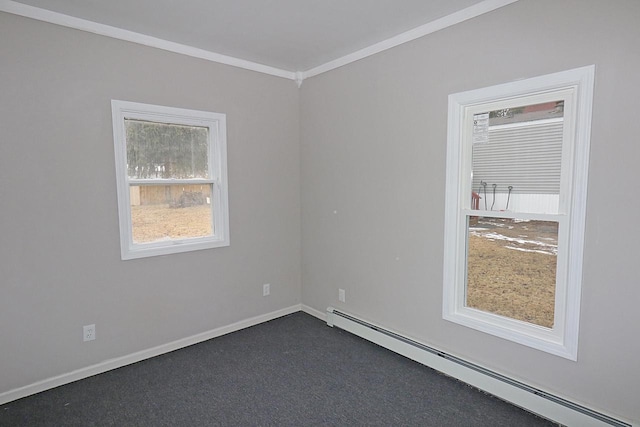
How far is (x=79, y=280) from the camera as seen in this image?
266 centimetres

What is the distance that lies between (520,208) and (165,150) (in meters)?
2.80

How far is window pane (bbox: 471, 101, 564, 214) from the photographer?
2.22 m

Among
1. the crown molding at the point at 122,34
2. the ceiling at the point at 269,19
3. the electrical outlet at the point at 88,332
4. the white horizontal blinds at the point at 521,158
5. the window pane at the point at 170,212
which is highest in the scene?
the ceiling at the point at 269,19

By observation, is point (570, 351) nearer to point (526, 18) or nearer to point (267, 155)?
point (526, 18)

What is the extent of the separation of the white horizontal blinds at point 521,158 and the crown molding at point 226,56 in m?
0.80

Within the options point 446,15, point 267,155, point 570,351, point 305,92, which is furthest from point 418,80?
point 570,351

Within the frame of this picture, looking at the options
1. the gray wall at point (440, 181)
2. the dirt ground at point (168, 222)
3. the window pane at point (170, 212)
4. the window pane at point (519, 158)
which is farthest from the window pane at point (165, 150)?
the window pane at point (519, 158)

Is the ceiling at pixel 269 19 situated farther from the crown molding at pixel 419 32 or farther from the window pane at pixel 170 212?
the window pane at pixel 170 212

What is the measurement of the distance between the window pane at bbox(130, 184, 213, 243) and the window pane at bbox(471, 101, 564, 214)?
7.71ft

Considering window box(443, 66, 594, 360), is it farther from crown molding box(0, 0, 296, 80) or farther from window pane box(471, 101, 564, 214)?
crown molding box(0, 0, 296, 80)

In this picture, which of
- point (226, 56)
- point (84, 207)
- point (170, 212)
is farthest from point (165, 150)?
point (226, 56)

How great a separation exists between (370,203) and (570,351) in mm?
1758

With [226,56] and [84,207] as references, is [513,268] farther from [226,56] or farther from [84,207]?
[84,207]

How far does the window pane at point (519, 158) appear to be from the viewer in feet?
7.28
